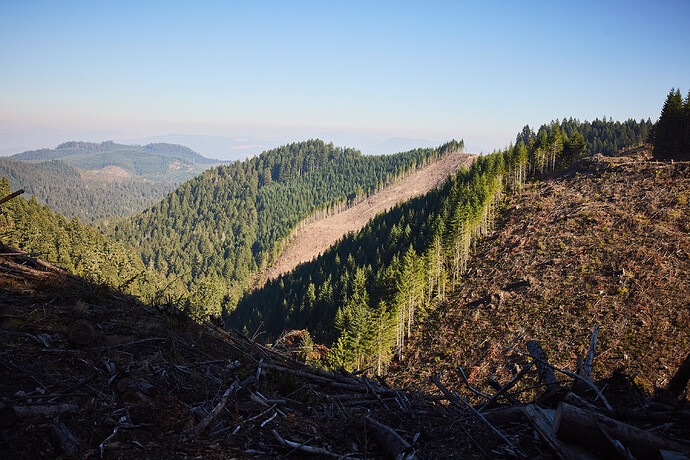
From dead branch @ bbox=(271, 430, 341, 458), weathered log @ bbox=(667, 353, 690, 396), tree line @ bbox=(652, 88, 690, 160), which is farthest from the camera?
tree line @ bbox=(652, 88, 690, 160)

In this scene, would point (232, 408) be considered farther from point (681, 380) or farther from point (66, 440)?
point (681, 380)

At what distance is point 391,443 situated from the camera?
4.36 m

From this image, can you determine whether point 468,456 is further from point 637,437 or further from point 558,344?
point 558,344

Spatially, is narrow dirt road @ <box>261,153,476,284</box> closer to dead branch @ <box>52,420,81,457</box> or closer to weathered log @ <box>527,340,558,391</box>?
weathered log @ <box>527,340,558,391</box>

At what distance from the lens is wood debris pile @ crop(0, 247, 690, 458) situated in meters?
3.82

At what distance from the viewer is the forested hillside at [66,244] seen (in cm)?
4803

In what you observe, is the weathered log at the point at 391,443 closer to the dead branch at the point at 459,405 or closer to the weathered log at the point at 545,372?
the dead branch at the point at 459,405

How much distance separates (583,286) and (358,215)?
106 meters

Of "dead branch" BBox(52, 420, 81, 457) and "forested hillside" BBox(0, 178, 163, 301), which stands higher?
"dead branch" BBox(52, 420, 81, 457)

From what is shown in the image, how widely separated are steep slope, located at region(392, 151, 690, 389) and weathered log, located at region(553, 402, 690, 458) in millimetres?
23647

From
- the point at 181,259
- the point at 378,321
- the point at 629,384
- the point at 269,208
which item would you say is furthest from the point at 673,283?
the point at 269,208

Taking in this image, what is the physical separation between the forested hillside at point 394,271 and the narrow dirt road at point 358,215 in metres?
36.2

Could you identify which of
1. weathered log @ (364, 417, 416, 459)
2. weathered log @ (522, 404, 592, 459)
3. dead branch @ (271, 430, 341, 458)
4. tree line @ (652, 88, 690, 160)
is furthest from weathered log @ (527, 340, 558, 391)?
tree line @ (652, 88, 690, 160)

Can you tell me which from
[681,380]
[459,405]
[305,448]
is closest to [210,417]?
[305,448]
